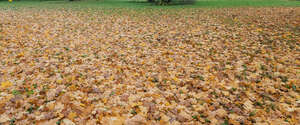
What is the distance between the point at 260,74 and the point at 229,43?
2518 millimetres

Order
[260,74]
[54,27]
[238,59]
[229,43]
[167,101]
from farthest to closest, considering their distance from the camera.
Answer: [54,27]
[229,43]
[238,59]
[260,74]
[167,101]

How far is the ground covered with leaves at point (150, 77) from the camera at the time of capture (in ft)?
10.6

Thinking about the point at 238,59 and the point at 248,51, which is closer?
the point at 238,59

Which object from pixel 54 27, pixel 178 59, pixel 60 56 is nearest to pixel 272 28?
pixel 178 59

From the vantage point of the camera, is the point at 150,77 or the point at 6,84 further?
the point at 150,77

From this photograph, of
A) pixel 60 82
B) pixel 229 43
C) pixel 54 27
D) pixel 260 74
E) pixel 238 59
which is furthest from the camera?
pixel 54 27

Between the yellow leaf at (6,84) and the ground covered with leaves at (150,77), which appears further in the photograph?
the yellow leaf at (6,84)

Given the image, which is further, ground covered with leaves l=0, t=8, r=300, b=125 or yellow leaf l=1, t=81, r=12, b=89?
yellow leaf l=1, t=81, r=12, b=89

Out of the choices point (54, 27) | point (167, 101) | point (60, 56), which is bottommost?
point (167, 101)

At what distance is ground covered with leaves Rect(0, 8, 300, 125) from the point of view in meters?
3.22

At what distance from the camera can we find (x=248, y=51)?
20.1 feet

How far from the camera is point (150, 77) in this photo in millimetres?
4500

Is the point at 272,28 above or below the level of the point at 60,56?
above

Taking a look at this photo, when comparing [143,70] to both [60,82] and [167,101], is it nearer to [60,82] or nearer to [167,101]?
[167,101]
